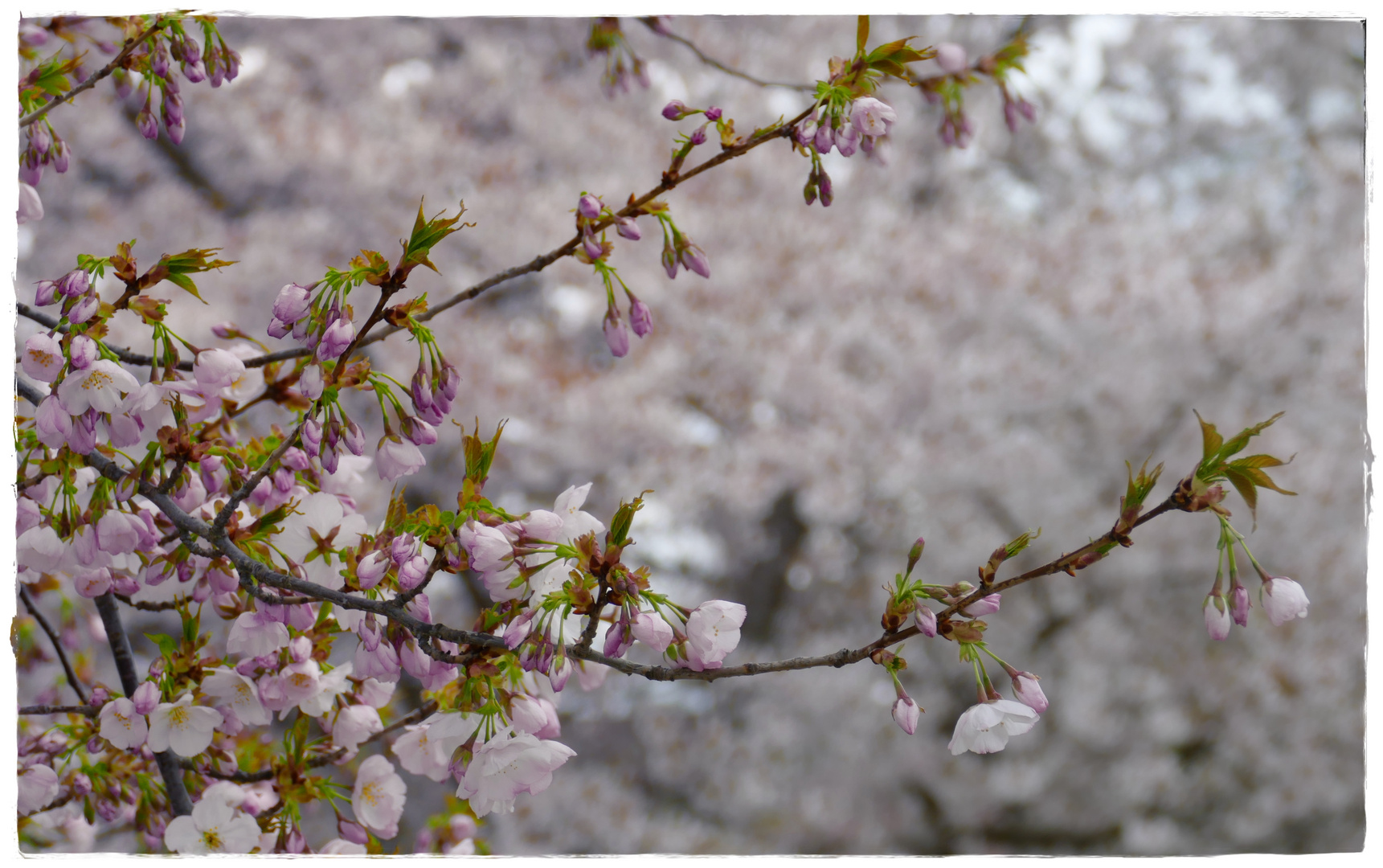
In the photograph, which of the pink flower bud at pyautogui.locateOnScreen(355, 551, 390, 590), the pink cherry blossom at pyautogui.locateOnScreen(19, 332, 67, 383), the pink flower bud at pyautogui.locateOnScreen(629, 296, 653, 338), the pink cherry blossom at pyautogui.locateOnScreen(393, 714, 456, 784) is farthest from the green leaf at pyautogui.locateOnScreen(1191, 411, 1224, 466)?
the pink cherry blossom at pyautogui.locateOnScreen(19, 332, 67, 383)

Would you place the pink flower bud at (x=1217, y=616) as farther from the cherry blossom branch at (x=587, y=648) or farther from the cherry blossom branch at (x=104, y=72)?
the cherry blossom branch at (x=104, y=72)

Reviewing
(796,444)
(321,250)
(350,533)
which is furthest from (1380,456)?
(321,250)

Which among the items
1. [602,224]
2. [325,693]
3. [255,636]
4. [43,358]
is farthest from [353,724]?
[602,224]

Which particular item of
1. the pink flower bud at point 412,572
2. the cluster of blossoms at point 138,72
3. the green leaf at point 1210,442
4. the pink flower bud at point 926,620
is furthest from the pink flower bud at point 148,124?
the green leaf at point 1210,442

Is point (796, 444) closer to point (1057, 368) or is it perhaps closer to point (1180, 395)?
point (1057, 368)

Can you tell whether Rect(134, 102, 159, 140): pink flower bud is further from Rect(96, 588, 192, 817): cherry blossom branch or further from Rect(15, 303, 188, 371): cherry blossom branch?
Rect(96, 588, 192, 817): cherry blossom branch

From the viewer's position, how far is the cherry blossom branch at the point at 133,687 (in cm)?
89

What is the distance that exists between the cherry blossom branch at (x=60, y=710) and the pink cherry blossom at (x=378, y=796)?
9.5 inches

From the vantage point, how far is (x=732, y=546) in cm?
377

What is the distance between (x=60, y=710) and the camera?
0.83m

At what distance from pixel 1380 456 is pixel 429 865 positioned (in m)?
1.16

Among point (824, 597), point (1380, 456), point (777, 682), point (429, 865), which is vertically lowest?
point (429, 865)

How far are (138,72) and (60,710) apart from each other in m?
0.59

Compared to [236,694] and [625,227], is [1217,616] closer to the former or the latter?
[625,227]
